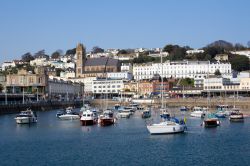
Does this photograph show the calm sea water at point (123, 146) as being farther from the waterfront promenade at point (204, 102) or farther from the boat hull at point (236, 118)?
the waterfront promenade at point (204, 102)

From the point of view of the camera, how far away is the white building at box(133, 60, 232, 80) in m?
136

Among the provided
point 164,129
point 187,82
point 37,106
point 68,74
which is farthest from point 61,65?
point 164,129

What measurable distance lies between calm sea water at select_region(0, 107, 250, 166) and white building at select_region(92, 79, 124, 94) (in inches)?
3309

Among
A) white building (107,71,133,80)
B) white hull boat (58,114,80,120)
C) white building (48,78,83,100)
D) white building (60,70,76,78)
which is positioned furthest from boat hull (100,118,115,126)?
white building (60,70,76,78)

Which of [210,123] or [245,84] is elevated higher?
[245,84]

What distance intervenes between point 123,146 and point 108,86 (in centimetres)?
9724

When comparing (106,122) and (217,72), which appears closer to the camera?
(106,122)

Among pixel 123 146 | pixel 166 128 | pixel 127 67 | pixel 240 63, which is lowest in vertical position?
pixel 123 146

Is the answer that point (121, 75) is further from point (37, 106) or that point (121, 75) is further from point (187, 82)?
point (37, 106)

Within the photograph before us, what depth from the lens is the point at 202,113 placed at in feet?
191

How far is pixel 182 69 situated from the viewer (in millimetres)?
141125

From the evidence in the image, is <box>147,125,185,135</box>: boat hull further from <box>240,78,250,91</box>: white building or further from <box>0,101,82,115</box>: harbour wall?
<box>240,78,250,91</box>: white building

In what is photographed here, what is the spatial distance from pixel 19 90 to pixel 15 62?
78847 mm

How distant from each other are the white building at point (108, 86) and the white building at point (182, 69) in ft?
43.3
